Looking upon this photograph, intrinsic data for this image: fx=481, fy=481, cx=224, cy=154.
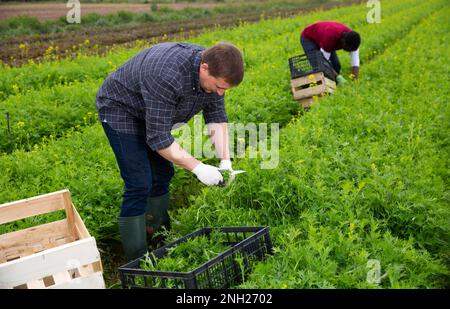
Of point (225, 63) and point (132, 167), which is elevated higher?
point (225, 63)

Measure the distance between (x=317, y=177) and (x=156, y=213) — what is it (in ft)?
4.67

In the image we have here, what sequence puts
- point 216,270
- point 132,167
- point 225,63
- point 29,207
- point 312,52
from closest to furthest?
1. point 216,270
2. point 225,63
3. point 29,207
4. point 132,167
5. point 312,52

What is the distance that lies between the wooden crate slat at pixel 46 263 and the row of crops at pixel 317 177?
3.09 ft

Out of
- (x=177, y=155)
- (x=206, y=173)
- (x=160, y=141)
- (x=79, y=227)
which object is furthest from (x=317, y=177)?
(x=79, y=227)

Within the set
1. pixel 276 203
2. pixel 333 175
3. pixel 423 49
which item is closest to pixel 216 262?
pixel 276 203

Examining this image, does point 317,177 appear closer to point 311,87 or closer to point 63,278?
point 63,278

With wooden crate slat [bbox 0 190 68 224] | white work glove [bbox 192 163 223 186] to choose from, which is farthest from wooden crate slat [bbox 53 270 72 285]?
white work glove [bbox 192 163 223 186]

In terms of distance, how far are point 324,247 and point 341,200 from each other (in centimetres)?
65

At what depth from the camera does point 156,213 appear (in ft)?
13.8

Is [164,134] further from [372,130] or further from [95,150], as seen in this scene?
[372,130]

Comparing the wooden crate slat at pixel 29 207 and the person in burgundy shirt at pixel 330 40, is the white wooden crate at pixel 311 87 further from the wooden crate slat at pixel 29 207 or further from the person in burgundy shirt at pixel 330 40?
the wooden crate slat at pixel 29 207

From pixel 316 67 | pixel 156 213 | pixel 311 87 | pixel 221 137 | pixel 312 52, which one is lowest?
pixel 156 213

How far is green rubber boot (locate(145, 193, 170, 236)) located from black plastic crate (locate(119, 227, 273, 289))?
37.7 inches

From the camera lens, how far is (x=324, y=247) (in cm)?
300
